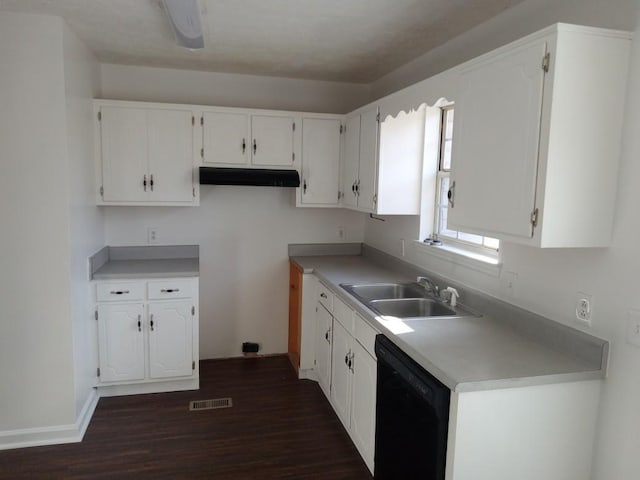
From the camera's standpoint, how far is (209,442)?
291cm

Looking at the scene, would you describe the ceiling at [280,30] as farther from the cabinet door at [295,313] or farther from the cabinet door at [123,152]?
the cabinet door at [295,313]

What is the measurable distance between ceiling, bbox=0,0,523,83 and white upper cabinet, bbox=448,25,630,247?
0.76m

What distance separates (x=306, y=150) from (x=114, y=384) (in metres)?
2.30

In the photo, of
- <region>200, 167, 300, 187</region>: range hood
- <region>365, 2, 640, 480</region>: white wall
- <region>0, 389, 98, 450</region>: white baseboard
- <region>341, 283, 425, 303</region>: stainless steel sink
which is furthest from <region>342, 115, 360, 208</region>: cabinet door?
<region>0, 389, 98, 450</region>: white baseboard

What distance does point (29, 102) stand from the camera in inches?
Answer: 104

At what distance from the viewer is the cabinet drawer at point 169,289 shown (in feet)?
11.2

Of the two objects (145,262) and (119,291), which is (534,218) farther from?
(145,262)

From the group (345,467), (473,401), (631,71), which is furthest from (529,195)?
(345,467)

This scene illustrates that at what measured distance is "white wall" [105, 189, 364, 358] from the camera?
157 inches

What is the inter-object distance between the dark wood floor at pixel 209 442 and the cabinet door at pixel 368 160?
4.92ft

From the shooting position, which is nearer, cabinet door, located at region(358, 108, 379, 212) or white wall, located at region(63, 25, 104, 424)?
white wall, located at region(63, 25, 104, 424)

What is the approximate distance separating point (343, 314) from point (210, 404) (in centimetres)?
128

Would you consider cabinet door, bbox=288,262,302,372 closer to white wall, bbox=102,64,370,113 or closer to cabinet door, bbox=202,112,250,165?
cabinet door, bbox=202,112,250,165

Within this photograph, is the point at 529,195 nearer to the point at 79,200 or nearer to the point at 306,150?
the point at 306,150
